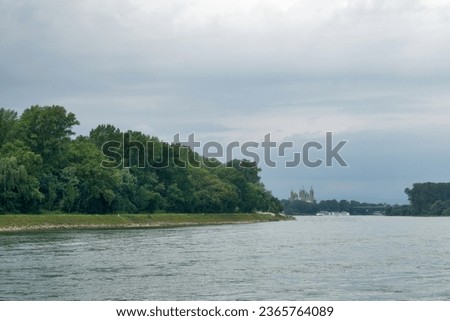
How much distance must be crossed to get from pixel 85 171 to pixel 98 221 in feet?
28.3

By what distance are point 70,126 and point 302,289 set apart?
87.2 metres

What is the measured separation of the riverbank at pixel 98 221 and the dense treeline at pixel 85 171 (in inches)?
130

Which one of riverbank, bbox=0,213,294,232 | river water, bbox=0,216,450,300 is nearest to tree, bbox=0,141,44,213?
riverbank, bbox=0,213,294,232

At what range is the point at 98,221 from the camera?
111 m

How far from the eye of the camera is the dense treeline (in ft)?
334

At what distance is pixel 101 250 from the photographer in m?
55.8

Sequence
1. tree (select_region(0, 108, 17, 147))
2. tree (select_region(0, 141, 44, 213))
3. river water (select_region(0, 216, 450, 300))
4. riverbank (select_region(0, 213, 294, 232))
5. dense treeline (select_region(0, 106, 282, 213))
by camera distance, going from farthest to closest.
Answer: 1. tree (select_region(0, 108, 17, 147))
2. dense treeline (select_region(0, 106, 282, 213))
3. tree (select_region(0, 141, 44, 213))
4. riverbank (select_region(0, 213, 294, 232))
5. river water (select_region(0, 216, 450, 300))

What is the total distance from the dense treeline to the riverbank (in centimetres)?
Answer: 331

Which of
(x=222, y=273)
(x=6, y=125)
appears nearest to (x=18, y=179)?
(x=6, y=125)

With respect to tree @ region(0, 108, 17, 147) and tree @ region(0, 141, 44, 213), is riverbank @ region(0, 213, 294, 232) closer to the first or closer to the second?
tree @ region(0, 141, 44, 213)

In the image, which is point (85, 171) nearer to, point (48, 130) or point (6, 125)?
point (48, 130)
